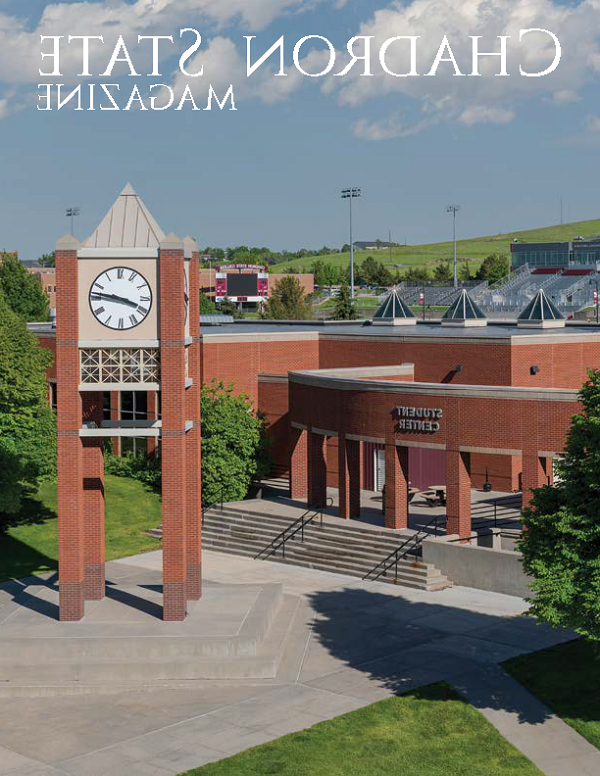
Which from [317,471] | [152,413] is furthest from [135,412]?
[317,471]

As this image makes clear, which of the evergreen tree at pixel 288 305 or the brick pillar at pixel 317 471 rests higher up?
the evergreen tree at pixel 288 305

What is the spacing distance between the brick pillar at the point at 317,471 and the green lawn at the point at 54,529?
6640 millimetres

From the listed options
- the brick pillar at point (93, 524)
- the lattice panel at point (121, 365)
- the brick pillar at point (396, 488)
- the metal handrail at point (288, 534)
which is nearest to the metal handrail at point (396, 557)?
the brick pillar at point (396, 488)

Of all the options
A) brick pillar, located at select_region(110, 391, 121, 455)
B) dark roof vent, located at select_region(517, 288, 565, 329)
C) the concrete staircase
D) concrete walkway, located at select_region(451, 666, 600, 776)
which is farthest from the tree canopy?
concrete walkway, located at select_region(451, 666, 600, 776)

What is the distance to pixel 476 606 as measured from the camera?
37625 mm

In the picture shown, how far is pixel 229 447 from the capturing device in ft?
169

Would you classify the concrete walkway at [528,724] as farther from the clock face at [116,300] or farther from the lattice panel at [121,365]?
the clock face at [116,300]

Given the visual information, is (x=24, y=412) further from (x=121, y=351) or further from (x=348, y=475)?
(x=121, y=351)

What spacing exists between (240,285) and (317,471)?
147m

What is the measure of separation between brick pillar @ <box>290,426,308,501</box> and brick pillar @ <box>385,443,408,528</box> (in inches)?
269

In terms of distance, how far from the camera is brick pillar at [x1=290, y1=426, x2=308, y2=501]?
4956 cm

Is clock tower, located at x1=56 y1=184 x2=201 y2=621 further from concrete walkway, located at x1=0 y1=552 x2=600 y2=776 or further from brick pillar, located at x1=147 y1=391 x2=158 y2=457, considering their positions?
brick pillar, located at x1=147 y1=391 x2=158 y2=457

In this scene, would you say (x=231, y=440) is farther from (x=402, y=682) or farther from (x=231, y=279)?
(x=231, y=279)

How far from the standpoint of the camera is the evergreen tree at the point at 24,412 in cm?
4694
